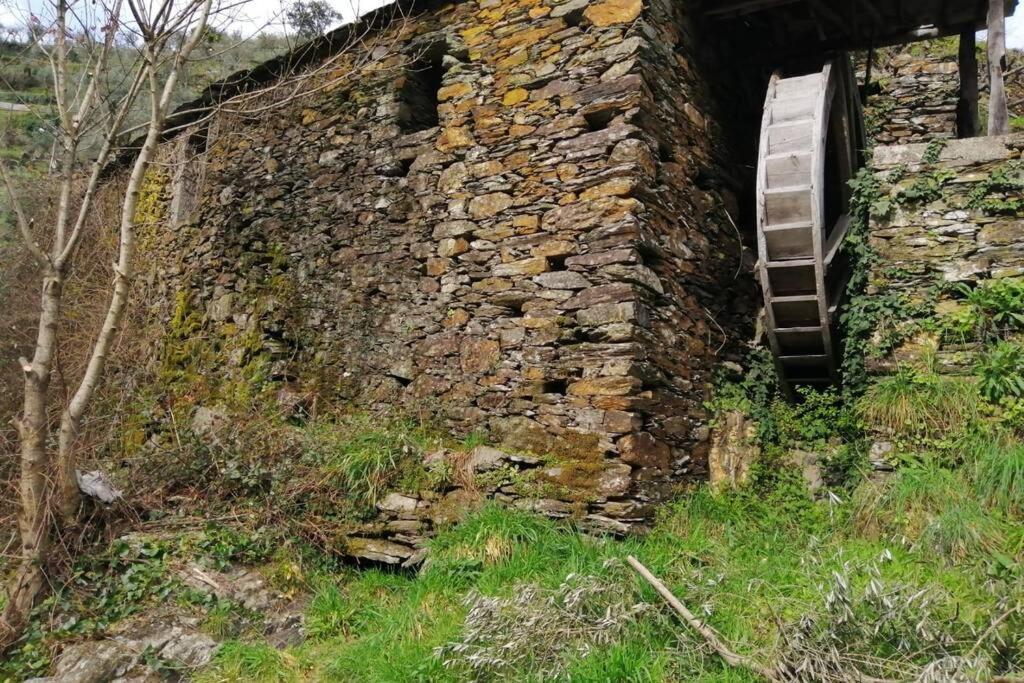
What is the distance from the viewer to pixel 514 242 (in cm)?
522

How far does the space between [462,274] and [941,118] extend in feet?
19.0

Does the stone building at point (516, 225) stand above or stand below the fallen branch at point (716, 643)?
above

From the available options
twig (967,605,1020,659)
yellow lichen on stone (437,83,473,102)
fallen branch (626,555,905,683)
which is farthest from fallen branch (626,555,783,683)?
yellow lichen on stone (437,83,473,102)

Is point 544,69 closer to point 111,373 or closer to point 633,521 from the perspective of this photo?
point 633,521

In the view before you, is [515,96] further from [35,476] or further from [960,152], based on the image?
[35,476]

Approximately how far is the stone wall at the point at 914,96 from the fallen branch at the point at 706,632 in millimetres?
6496

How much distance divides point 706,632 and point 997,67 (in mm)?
4993

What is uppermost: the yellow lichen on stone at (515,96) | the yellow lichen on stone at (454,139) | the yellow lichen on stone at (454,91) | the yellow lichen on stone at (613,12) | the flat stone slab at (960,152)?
the yellow lichen on stone at (613,12)

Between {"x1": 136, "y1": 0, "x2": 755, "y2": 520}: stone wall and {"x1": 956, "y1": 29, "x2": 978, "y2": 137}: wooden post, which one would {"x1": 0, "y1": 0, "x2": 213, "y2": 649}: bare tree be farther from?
{"x1": 956, "y1": 29, "x2": 978, "y2": 137}: wooden post

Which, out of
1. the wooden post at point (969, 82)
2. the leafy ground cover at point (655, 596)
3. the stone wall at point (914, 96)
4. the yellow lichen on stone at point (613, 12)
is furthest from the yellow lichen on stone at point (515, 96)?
the stone wall at point (914, 96)

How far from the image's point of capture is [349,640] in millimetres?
4117

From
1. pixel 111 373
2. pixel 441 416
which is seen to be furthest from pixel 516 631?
pixel 111 373

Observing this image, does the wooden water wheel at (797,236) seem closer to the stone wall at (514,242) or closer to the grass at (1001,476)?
the stone wall at (514,242)

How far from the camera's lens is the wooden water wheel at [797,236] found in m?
5.51
